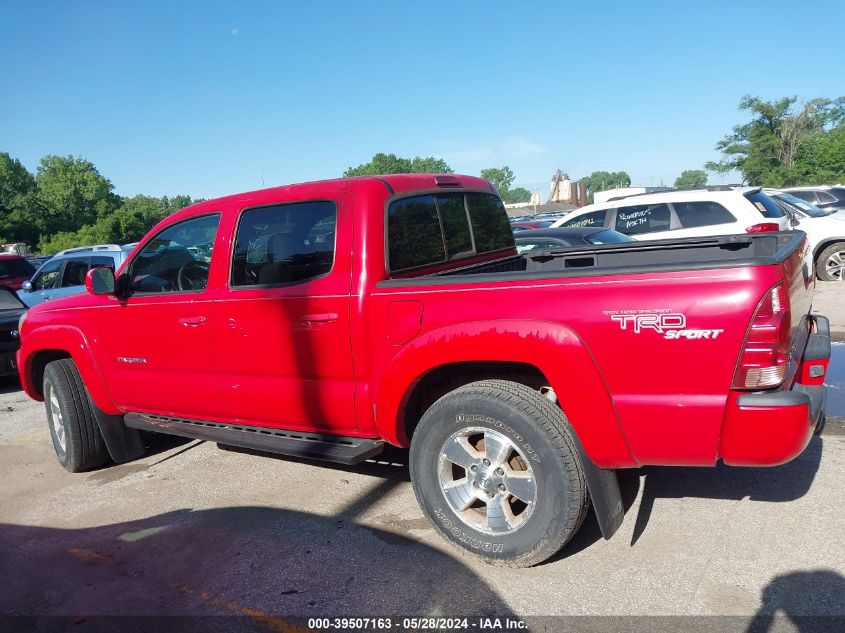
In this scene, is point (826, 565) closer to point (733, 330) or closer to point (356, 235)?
point (733, 330)

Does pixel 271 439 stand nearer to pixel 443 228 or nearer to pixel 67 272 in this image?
pixel 443 228

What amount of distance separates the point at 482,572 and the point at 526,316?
4.21 ft

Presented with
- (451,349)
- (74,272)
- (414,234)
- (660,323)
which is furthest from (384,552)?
(74,272)

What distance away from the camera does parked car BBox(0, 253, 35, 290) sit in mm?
12883

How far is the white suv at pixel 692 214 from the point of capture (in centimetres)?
951

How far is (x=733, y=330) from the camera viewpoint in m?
2.60

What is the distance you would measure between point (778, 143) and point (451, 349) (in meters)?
54.5

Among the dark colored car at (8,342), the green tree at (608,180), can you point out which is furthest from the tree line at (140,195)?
the green tree at (608,180)

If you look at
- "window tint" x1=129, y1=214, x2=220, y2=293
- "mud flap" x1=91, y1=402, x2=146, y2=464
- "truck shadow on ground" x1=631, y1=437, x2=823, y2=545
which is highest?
"window tint" x1=129, y1=214, x2=220, y2=293

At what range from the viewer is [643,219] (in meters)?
10.2

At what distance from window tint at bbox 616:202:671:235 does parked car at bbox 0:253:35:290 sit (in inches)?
439

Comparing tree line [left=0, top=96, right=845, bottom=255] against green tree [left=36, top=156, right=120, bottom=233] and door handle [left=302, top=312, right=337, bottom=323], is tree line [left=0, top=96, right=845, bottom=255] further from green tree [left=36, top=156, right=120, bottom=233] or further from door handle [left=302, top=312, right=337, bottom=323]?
door handle [left=302, top=312, right=337, bottom=323]

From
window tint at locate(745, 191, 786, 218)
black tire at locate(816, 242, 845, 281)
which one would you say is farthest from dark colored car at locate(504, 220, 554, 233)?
black tire at locate(816, 242, 845, 281)

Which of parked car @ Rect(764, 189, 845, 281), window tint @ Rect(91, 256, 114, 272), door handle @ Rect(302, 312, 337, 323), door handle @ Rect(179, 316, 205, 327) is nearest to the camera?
Answer: door handle @ Rect(302, 312, 337, 323)
